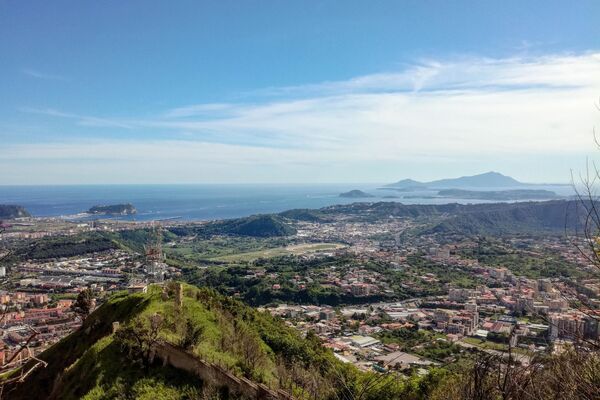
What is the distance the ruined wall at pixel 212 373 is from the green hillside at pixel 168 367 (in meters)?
0.13

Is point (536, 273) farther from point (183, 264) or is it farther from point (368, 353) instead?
point (183, 264)

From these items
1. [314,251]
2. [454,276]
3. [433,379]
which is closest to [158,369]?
[433,379]

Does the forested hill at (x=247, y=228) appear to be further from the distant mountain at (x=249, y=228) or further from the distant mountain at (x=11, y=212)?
the distant mountain at (x=11, y=212)

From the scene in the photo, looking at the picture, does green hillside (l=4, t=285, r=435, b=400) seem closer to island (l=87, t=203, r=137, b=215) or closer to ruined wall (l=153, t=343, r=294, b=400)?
ruined wall (l=153, t=343, r=294, b=400)

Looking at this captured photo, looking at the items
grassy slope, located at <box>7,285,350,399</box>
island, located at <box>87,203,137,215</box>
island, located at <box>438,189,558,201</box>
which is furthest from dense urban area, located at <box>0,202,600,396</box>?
island, located at <box>438,189,558,201</box>

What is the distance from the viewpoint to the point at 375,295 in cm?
4138

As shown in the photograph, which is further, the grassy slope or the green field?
the green field

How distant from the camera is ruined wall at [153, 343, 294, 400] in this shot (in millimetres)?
8273

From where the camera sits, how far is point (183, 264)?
56.6 m

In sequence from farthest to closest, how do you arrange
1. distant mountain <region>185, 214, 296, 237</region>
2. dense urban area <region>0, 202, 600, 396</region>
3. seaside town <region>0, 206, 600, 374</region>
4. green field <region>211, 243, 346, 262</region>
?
distant mountain <region>185, 214, 296, 237</region> → green field <region>211, 243, 346, 262</region> → seaside town <region>0, 206, 600, 374</region> → dense urban area <region>0, 202, 600, 396</region>

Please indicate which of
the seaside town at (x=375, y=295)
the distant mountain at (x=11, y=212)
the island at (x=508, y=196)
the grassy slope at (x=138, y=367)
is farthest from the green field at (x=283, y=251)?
the island at (x=508, y=196)

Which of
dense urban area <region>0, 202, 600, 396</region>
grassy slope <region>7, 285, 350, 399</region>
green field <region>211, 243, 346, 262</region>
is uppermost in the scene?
grassy slope <region>7, 285, 350, 399</region>

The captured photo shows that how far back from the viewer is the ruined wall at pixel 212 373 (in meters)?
8.27

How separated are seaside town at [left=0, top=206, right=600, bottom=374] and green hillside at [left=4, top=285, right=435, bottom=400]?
1.39 meters
